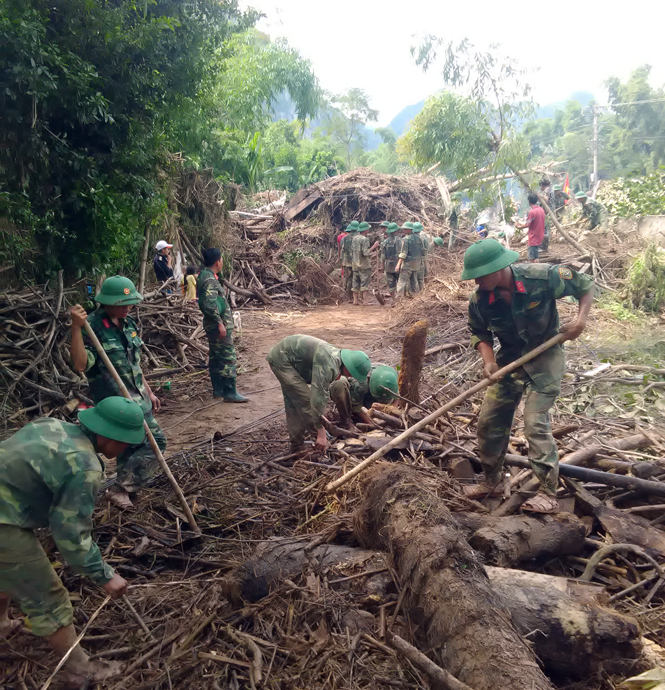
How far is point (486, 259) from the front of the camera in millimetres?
3588

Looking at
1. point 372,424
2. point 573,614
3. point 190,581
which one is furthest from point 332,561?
point 372,424

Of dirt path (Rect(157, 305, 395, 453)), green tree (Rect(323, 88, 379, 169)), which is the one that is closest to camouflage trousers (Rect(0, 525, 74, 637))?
dirt path (Rect(157, 305, 395, 453))

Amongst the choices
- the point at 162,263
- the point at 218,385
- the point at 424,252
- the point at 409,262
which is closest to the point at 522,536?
the point at 218,385

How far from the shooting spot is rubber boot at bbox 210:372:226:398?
662 centimetres

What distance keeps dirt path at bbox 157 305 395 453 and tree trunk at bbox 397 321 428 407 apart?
195cm

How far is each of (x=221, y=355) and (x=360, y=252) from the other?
7.95 m

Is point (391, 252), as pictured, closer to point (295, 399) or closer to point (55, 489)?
point (295, 399)

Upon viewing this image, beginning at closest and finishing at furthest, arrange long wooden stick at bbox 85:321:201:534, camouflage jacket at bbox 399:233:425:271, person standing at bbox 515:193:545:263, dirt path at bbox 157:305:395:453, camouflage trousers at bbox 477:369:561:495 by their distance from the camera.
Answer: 1. long wooden stick at bbox 85:321:201:534
2. camouflage trousers at bbox 477:369:561:495
3. dirt path at bbox 157:305:395:453
4. person standing at bbox 515:193:545:263
5. camouflage jacket at bbox 399:233:425:271

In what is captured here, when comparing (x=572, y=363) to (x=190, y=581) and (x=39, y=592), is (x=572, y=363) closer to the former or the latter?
(x=190, y=581)

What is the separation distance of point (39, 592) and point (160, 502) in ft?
5.31

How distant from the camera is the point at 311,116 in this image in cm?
2572

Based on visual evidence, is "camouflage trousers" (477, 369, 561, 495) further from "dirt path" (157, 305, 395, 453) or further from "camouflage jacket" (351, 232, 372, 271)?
"camouflage jacket" (351, 232, 372, 271)

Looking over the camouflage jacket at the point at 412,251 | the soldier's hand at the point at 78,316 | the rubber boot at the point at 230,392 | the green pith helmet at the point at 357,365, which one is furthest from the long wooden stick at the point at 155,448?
the camouflage jacket at the point at 412,251

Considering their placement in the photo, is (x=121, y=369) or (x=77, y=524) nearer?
(x=77, y=524)
